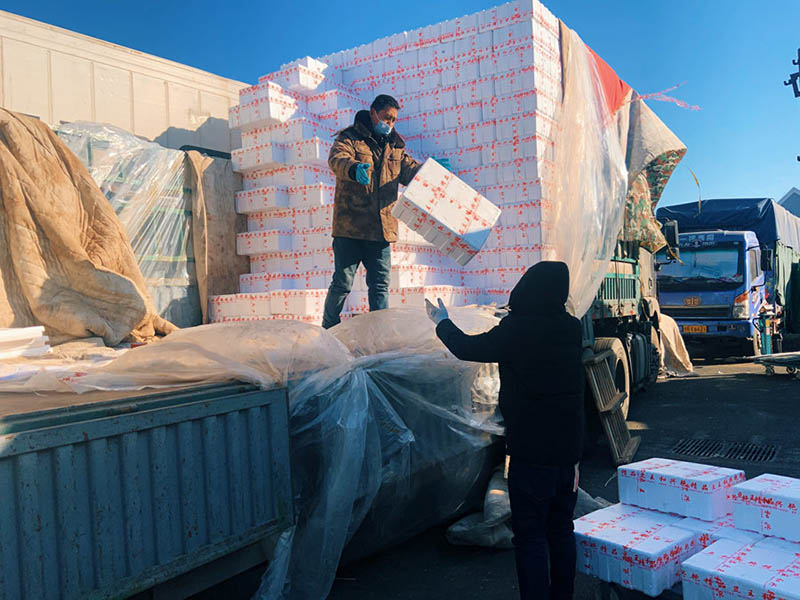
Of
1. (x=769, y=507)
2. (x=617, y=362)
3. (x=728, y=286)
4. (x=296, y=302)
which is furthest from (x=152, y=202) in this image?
(x=728, y=286)

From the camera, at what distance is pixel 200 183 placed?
886 cm

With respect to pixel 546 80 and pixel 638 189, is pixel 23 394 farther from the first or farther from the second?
pixel 546 80

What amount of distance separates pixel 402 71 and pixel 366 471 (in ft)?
32.8

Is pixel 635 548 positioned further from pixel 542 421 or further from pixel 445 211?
pixel 445 211

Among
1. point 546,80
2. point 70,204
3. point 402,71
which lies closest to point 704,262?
point 546,80

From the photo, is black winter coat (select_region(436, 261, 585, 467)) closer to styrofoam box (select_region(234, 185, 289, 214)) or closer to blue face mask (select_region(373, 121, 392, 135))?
blue face mask (select_region(373, 121, 392, 135))

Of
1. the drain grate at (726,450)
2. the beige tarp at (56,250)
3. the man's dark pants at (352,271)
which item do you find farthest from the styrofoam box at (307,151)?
the drain grate at (726,450)

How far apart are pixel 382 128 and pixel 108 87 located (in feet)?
25.0

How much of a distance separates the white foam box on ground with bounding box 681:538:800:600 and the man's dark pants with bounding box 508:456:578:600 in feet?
1.65

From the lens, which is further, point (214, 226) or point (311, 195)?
point (311, 195)

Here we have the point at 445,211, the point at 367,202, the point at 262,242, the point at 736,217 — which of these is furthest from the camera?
the point at 736,217

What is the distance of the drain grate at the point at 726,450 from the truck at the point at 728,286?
229 inches

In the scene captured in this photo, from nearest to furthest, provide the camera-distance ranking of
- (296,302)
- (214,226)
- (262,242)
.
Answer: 1. (296,302)
2. (214,226)
3. (262,242)

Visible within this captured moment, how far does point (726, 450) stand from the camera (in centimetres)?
609
